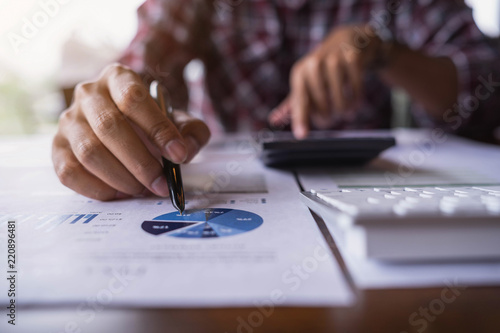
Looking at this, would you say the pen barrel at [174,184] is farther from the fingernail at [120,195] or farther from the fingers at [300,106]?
the fingers at [300,106]

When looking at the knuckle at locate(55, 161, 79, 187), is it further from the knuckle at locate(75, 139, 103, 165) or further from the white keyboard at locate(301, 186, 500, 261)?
the white keyboard at locate(301, 186, 500, 261)

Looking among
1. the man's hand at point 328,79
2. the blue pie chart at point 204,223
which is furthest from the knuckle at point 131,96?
the man's hand at point 328,79

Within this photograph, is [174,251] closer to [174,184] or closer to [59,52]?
[174,184]

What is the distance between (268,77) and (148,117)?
0.72 meters

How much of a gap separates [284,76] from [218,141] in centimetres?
39

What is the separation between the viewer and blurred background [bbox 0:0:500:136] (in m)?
0.91

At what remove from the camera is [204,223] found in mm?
228

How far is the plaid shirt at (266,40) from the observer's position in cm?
84

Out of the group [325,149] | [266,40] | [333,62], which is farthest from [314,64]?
[266,40]

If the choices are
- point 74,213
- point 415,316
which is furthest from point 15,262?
point 415,316

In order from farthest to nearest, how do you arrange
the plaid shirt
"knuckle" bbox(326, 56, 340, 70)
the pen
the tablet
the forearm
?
the plaid shirt, the forearm, "knuckle" bbox(326, 56, 340, 70), the tablet, the pen

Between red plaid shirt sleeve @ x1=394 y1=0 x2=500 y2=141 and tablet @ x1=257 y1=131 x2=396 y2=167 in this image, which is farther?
red plaid shirt sleeve @ x1=394 y1=0 x2=500 y2=141

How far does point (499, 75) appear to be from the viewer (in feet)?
2.49

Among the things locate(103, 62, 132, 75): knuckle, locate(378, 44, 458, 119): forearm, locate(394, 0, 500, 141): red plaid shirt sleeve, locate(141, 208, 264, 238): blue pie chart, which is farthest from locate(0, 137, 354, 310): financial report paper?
locate(394, 0, 500, 141): red plaid shirt sleeve
